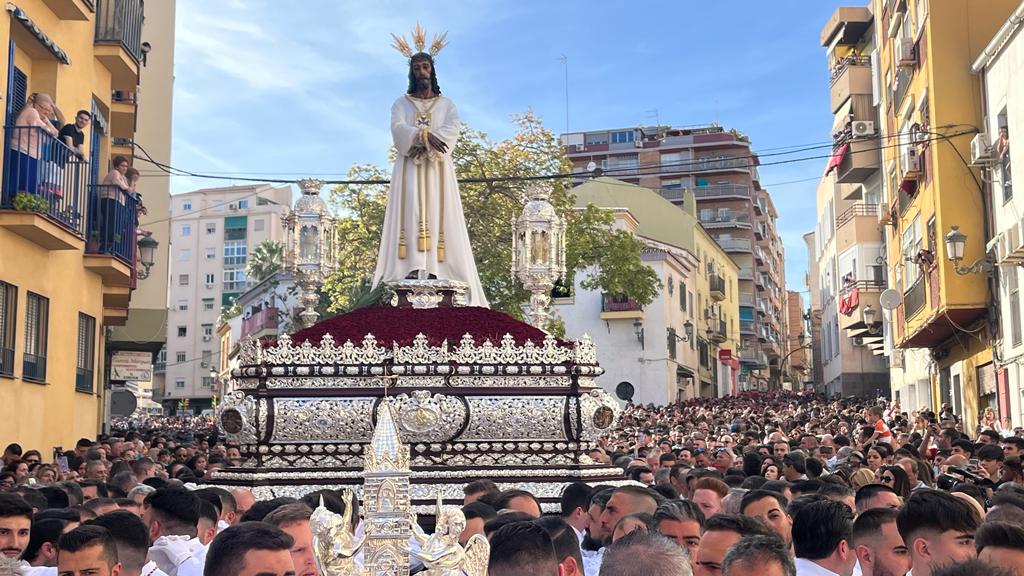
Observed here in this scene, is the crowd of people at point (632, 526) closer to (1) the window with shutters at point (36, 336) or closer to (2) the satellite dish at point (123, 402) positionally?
(1) the window with shutters at point (36, 336)

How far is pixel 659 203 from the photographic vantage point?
57.2 metres

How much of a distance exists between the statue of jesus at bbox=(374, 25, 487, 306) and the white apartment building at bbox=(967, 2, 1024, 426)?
8.44 meters

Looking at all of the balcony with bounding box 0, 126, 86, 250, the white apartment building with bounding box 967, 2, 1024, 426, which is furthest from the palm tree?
the balcony with bounding box 0, 126, 86, 250

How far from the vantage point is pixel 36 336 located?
16094mm

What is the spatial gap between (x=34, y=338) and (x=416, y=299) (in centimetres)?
572

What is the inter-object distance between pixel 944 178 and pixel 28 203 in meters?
15.8

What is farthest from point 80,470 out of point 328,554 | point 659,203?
point 659,203

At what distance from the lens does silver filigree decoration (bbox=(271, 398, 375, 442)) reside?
11.3 m

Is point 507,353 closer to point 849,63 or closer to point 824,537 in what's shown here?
point 824,537

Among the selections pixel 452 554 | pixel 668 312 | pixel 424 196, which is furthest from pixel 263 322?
pixel 452 554

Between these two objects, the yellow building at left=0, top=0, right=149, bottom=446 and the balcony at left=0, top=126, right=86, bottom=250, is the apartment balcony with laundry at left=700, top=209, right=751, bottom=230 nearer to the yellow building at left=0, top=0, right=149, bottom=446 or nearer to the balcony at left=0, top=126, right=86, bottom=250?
the yellow building at left=0, top=0, right=149, bottom=446

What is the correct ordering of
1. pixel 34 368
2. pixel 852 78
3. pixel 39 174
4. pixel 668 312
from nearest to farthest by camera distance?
pixel 39 174 → pixel 34 368 → pixel 852 78 → pixel 668 312

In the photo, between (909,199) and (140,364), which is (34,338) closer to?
(140,364)

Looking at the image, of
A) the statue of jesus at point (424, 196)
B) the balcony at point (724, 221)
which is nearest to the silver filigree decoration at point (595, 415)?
the statue of jesus at point (424, 196)
